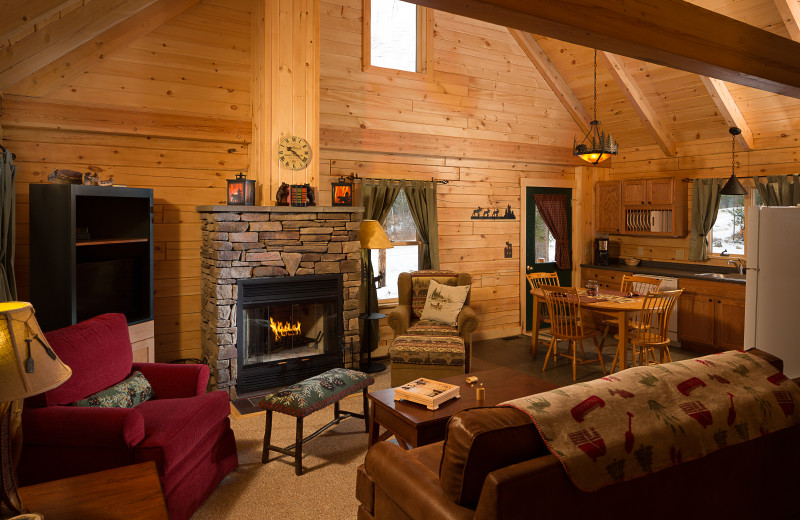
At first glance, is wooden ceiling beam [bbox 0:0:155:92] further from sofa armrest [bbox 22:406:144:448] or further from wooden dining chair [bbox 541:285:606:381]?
wooden dining chair [bbox 541:285:606:381]

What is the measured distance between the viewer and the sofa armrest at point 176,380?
10.8ft

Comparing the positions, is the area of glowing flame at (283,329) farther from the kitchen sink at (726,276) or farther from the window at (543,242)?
the kitchen sink at (726,276)

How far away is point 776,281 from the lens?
420 cm

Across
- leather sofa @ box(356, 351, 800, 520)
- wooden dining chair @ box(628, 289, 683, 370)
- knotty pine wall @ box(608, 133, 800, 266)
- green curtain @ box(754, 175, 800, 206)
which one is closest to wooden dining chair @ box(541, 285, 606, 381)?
wooden dining chair @ box(628, 289, 683, 370)

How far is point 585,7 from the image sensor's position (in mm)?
2637

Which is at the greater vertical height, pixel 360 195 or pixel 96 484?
pixel 360 195

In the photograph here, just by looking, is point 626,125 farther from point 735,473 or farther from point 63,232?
point 63,232

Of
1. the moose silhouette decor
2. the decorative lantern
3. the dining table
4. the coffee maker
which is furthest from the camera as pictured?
the coffee maker

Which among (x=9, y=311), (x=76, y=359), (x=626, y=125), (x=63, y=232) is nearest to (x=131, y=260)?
(x=63, y=232)

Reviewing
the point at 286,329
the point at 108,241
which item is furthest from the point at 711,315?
the point at 108,241

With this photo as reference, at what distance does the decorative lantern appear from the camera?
539 centimetres

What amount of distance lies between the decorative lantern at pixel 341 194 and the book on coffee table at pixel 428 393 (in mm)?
2589

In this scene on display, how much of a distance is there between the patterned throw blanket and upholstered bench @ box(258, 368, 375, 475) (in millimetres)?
1719

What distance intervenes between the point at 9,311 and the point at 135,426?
1.18 m
